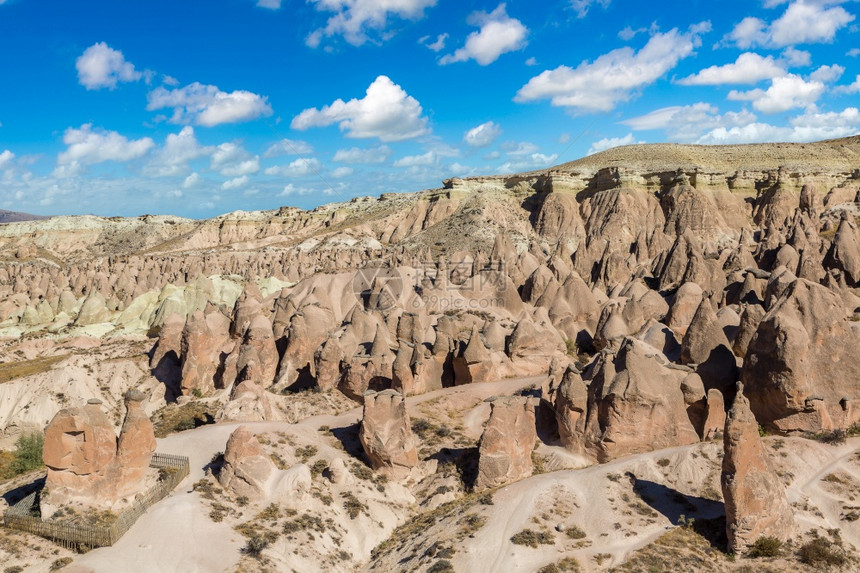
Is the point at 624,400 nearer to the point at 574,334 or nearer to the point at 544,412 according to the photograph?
the point at 544,412

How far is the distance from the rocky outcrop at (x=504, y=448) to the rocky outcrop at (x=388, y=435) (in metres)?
3.13

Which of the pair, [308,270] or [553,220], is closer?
[308,270]

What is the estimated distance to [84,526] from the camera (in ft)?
61.8

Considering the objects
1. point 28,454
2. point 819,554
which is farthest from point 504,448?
point 28,454

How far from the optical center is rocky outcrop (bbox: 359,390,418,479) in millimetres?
25266

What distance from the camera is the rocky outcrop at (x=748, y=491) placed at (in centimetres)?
1838

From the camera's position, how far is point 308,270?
8181cm

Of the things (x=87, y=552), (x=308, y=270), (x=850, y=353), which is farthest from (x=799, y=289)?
(x=308, y=270)

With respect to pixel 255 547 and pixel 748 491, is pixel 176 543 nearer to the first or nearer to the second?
pixel 255 547

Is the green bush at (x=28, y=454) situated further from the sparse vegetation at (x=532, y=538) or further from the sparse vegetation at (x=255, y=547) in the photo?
the sparse vegetation at (x=532, y=538)

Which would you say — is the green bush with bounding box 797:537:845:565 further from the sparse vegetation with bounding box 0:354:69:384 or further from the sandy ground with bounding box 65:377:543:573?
the sparse vegetation with bounding box 0:354:69:384

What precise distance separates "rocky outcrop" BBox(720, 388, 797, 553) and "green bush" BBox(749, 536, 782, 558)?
0.12 metres

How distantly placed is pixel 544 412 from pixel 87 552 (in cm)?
1748

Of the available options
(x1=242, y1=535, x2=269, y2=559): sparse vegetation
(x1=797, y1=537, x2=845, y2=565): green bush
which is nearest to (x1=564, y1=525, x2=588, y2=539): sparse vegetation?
(x1=797, y1=537, x2=845, y2=565): green bush
